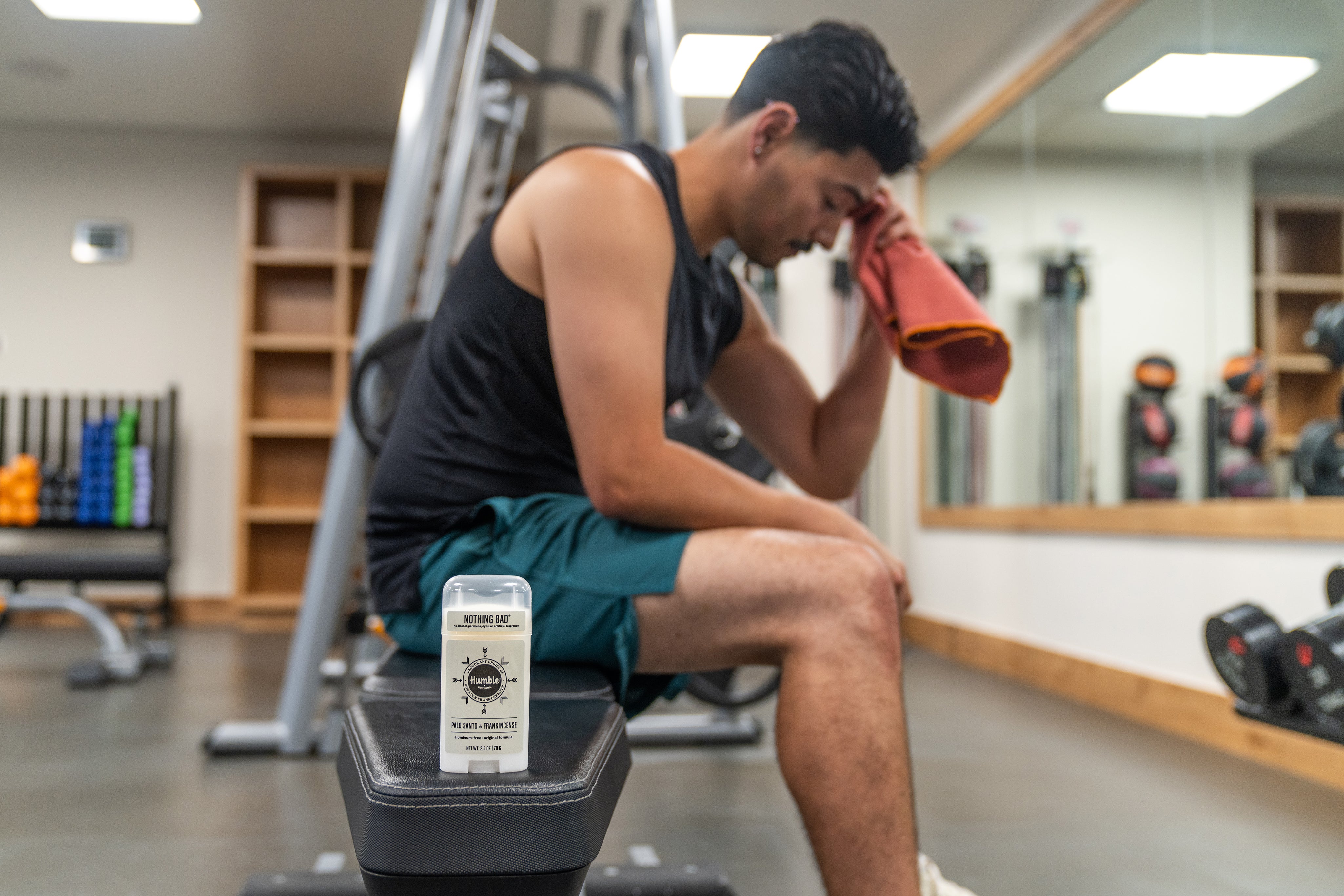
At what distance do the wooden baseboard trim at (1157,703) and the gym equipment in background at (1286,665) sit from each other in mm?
239

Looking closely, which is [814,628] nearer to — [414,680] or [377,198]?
[414,680]

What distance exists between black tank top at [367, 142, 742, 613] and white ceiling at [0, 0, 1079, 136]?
Answer: 2.04 metres

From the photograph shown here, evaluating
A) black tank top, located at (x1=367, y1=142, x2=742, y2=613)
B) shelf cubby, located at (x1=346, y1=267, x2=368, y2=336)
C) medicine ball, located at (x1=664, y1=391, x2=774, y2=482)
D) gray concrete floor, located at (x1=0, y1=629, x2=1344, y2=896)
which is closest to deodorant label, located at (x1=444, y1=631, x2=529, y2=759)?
black tank top, located at (x1=367, y1=142, x2=742, y2=613)

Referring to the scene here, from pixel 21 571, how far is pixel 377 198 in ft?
9.62

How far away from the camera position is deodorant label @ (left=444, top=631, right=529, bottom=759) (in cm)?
64

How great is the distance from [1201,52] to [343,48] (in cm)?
322

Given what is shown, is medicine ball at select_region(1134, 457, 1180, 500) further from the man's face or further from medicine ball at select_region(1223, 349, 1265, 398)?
the man's face

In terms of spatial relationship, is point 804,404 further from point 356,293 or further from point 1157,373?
point 356,293

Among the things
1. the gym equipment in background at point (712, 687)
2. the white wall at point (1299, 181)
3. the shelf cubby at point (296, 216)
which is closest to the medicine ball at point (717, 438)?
the gym equipment in background at point (712, 687)

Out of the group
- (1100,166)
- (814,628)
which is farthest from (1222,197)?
(814,628)

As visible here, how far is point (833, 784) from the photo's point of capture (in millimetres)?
924

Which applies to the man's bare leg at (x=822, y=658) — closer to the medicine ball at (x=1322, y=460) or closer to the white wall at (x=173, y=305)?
the medicine ball at (x=1322, y=460)

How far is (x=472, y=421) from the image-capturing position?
119 cm

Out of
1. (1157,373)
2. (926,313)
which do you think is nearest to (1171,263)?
(1157,373)
